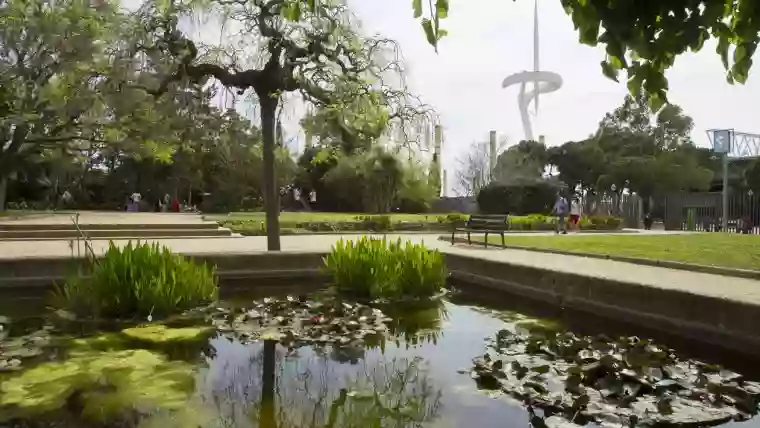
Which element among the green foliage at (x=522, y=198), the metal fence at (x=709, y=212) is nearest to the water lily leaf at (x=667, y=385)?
the metal fence at (x=709, y=212)

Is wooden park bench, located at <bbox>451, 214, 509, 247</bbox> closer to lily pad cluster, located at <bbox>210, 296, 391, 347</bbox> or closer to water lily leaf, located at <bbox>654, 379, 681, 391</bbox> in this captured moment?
lily pad cluster, located at <bbox>210, 296, 391, 347</bbox>

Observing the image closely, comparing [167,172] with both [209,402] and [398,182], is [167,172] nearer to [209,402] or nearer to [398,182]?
[398,182]

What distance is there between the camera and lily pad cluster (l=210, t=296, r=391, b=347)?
586 cm

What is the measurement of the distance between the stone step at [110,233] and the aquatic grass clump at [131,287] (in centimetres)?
981

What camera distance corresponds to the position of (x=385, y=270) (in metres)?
7.85

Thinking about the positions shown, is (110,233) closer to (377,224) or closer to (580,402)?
(377,224)

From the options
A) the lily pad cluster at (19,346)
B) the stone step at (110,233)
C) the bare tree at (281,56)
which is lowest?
the lily pad cluster at (19,346)

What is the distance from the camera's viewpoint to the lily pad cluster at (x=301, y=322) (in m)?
5.86

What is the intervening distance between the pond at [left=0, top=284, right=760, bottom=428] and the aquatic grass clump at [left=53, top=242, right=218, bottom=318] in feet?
0.72

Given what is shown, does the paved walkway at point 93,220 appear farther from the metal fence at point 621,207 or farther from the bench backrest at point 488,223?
the metal fence at point 621,207

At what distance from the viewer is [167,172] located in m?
40.7

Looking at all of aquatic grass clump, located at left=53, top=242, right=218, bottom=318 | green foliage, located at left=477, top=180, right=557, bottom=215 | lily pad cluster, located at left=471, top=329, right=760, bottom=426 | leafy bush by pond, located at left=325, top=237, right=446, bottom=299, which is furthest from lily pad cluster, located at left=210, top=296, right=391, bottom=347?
green foliage, located at left=477, top=180, right=557, bottom=215

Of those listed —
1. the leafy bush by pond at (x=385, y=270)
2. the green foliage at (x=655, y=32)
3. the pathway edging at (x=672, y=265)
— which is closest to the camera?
the green foliage at (x=655, y=32)

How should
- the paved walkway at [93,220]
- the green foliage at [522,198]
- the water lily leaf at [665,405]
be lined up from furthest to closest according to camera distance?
the green foliage at [522,198] → the paved walkway at [93,220] → the water lily leaf at [665,405]
